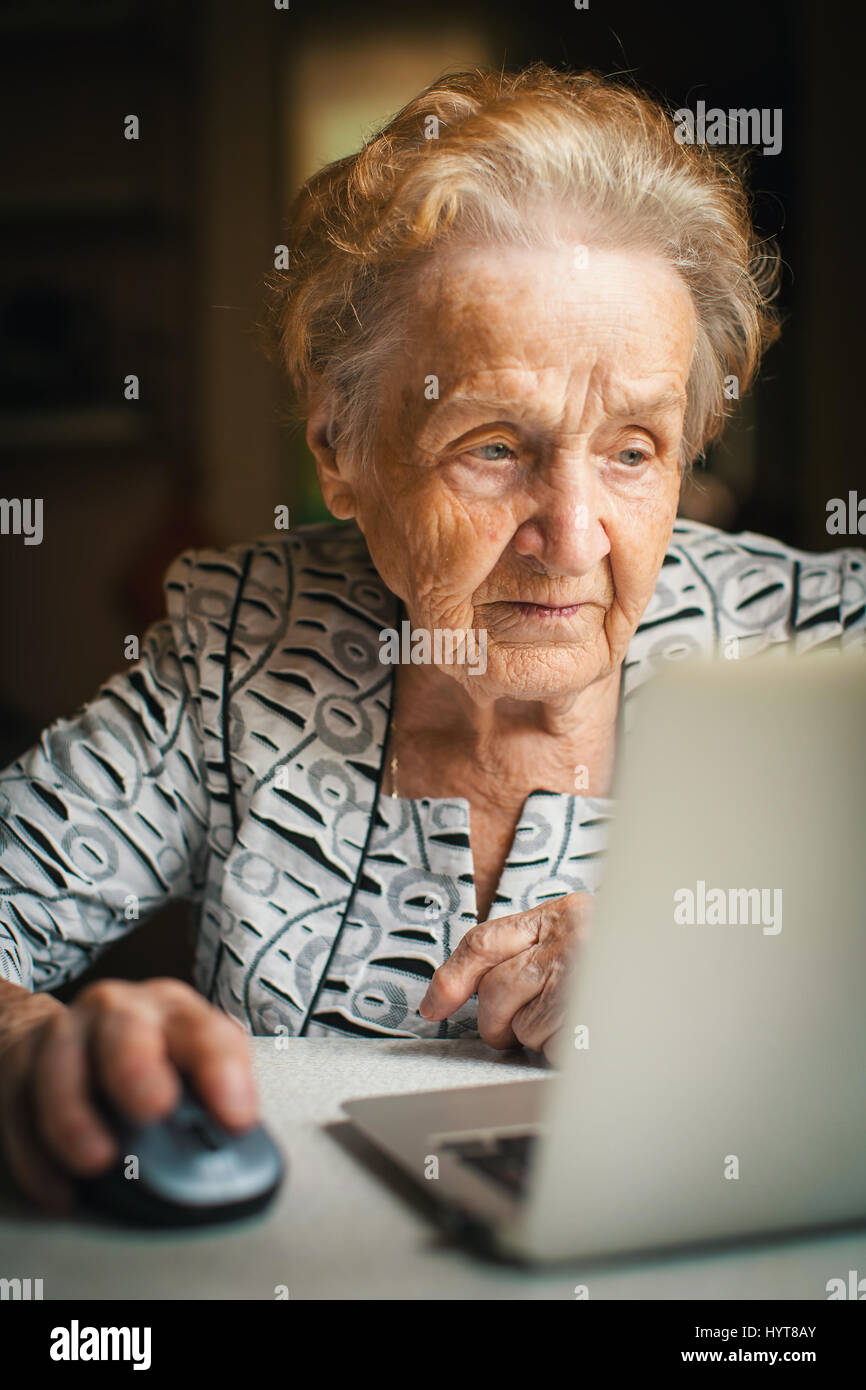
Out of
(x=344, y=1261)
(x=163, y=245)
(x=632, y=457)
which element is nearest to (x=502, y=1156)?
(x=344, y=1261)

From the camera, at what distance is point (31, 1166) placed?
22.1 inches

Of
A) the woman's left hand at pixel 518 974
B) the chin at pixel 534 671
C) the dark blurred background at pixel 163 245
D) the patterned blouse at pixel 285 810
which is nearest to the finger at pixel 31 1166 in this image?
the woman's left hand at pixel 518 974

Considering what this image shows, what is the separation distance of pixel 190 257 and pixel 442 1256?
11.7ft

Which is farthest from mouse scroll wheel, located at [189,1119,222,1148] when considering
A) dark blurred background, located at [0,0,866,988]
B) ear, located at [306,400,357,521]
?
dark blurred background, located at [0,0,866,988]

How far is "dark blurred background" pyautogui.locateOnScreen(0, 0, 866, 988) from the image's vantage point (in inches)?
135

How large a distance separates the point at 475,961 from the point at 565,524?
1.25 ft

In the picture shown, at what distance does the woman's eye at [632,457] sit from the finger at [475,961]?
0.44 metres

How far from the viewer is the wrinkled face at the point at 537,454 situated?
1.01 metres

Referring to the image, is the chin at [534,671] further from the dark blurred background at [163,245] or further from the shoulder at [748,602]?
the dark blurred background at [163,245]

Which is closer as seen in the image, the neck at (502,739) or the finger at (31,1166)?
the finger at (31,1166)

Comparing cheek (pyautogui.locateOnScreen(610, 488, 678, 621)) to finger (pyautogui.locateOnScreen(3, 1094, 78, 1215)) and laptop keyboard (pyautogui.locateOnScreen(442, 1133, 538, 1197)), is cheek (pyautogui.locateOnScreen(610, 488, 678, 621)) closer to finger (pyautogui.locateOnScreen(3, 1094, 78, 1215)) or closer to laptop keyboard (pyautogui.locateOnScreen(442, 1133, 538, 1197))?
laptop keyboard (pyautogui.locateOnScreen(442, 1133, 538, 1197))

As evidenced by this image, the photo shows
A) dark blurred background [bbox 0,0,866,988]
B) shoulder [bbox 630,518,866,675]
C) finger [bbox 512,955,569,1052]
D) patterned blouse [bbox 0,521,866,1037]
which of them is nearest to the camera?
finger [bbox 512,955,569,1052]

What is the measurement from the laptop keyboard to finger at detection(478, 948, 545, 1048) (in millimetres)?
236

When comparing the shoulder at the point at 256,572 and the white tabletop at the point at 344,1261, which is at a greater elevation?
the shoulder at the point at 256,572
